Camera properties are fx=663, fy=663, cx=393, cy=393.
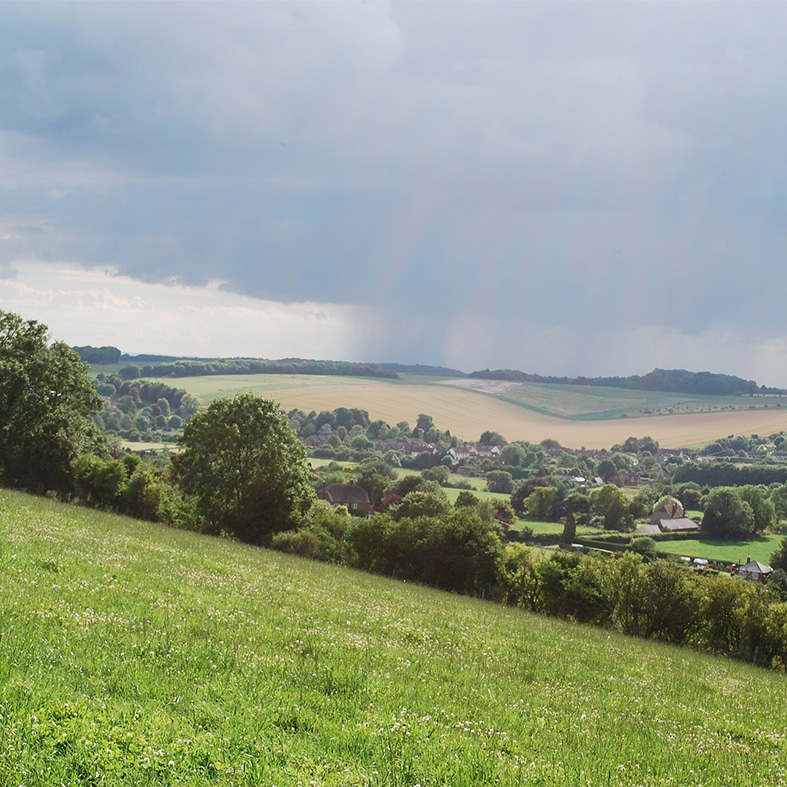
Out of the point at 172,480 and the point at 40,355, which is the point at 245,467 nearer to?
the point at 172,480

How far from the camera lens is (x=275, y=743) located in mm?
7070

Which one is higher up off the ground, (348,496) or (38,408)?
(38,408)

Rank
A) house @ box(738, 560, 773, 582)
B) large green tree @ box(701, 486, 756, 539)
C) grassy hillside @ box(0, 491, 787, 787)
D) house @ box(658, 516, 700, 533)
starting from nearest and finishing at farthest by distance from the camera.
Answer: grassy hillside @ box(0, 491, 787, 787) → house @ box(738, 560, 773, 582) → large green tree @ box(701, 486, 756, 539) → house @ box(658, 516, 700, 533)

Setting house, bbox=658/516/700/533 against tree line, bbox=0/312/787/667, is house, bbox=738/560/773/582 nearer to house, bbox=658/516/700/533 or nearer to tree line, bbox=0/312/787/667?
house, bbox=658/516/700/533

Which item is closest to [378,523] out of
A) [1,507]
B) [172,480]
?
[172,480]

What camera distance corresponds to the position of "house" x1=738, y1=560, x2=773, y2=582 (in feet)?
268

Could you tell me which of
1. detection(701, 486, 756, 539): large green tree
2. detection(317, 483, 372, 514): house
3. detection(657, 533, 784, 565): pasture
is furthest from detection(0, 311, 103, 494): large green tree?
detection(701, 486, 756, 539): large green tree

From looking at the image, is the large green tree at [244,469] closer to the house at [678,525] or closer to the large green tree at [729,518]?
the house at [678,525]

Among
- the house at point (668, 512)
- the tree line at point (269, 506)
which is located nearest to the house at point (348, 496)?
the house at point (668, 512)

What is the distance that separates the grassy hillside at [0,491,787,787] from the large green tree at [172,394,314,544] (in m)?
36.1

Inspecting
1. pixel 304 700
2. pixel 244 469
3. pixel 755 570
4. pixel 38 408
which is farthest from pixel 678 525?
pixel 304 700

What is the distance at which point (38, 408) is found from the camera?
54.3m

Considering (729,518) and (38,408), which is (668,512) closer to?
(729,518)

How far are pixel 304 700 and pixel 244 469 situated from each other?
47.7 meters
